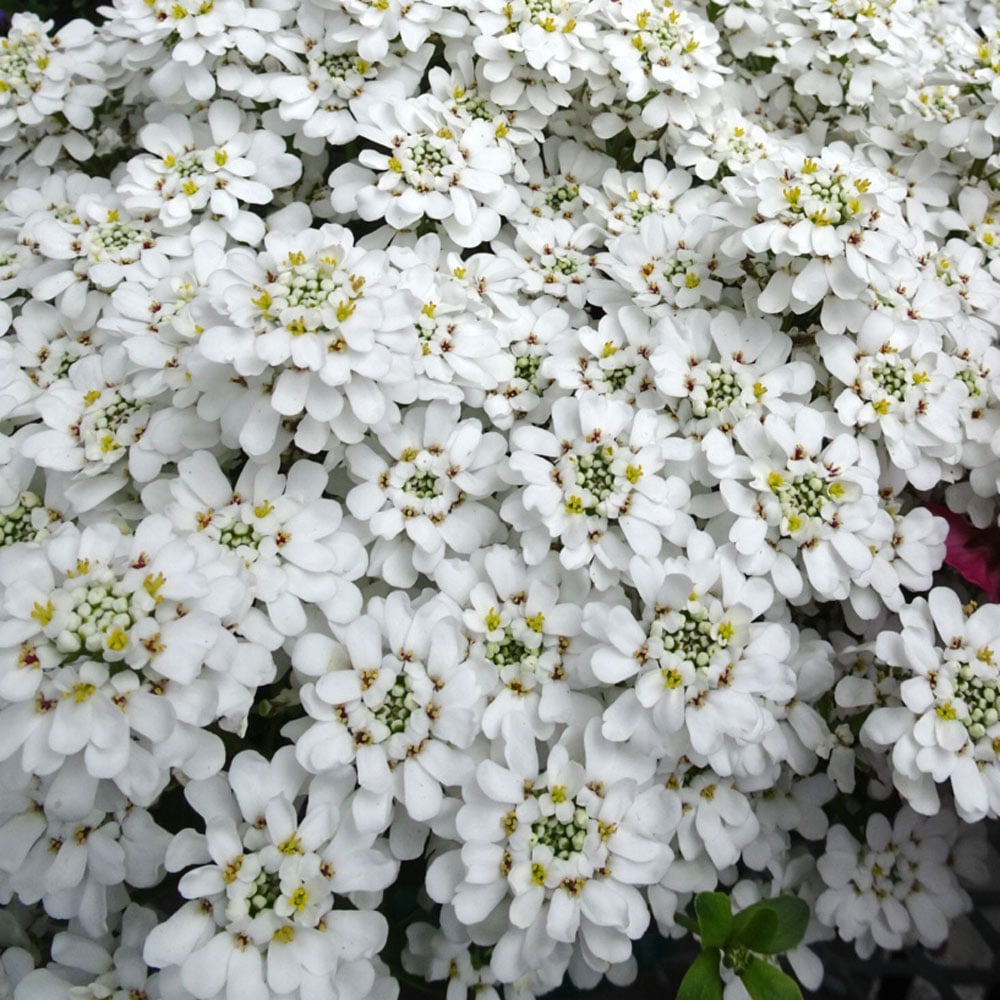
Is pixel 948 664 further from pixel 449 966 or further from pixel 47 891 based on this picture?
pixel 47 891

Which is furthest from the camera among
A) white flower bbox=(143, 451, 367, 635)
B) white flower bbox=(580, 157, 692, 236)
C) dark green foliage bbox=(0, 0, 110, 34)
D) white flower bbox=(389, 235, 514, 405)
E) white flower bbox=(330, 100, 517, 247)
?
dark green foliage bbox=(0, 0, 110, 34)

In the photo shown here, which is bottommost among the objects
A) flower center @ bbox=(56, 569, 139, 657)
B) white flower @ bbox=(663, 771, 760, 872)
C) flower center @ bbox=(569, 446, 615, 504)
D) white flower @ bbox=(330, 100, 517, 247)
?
white flower @ bbox=(663, 771, 760, 872)

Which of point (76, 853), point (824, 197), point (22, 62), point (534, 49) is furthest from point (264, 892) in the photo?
point (22, 62)

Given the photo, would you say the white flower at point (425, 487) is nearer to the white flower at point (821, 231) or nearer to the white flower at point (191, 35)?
the white flower at point (821, 231)

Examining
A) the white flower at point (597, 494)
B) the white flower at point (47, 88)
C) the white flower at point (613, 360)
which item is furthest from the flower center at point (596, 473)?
the white flower at point (47, 88)

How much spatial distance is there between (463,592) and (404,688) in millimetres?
114

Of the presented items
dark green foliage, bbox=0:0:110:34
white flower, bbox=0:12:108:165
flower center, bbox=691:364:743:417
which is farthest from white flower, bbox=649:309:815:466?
dark green foliage, bbox=0:0:110:34

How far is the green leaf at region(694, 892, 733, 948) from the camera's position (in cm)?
91

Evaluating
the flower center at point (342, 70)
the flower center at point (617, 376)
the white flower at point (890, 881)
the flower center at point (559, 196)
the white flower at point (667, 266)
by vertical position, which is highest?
the flower center at point (342, 70)

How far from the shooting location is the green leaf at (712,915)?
908 millimetres

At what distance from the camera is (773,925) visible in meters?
0.91

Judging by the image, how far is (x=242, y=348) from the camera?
87 centimetres

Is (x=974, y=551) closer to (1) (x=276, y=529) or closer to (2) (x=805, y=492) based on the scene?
(2) (x=805, y=492)

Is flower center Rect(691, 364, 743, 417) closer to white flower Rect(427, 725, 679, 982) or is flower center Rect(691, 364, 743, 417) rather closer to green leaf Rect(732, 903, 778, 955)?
white flower Rect(427, 725, 679, 982)
